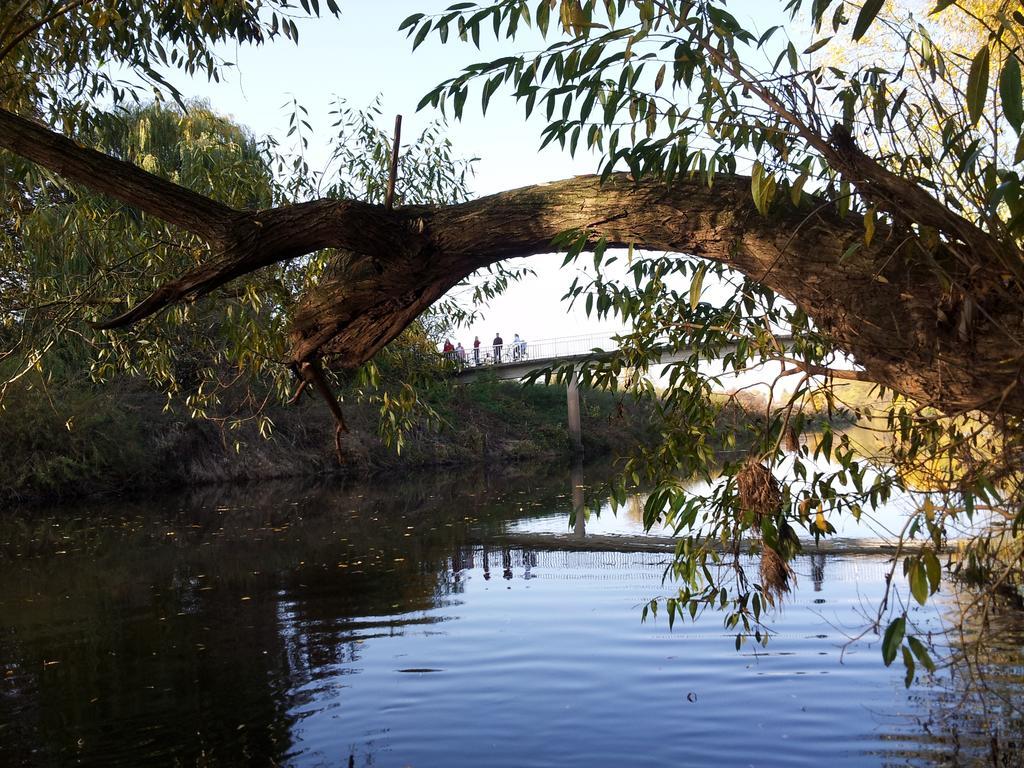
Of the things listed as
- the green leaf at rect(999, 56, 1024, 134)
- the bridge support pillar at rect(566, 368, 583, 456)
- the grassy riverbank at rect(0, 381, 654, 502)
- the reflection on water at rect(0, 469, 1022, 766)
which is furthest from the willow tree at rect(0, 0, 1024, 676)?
the bridge support pillar at rect(566, 368, 583, 456)

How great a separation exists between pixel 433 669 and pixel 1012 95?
6.13 m

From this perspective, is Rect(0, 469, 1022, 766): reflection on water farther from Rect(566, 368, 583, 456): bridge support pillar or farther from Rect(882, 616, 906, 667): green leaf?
Rect(566, 368, 583, 456): bridge support pillar

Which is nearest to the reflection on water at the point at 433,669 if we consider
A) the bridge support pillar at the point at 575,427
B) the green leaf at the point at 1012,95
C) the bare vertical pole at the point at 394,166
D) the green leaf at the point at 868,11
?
the bare vertical pole at the point at 394,166

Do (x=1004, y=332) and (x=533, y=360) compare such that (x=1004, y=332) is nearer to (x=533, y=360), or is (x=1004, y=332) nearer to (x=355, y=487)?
(x=355, y=487)

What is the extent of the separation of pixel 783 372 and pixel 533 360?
32.7 metres

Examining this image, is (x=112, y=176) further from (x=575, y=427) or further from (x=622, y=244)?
(x=575, y=427)

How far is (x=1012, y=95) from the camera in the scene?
4.77 feet

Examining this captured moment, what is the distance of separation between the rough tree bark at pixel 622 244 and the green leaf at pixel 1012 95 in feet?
3.24

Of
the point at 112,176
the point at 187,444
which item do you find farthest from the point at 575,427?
the point at 112,176

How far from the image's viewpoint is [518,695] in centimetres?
629

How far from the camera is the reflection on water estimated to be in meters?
5.34

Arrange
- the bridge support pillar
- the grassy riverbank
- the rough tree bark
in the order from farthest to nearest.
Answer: the bridge support pillar
the grassy riverbank
the rough tree bark

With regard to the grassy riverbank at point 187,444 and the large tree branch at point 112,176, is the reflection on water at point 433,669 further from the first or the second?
the grassy riverbank at point 187,444

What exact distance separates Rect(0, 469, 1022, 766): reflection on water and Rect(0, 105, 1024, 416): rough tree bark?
2.62m
